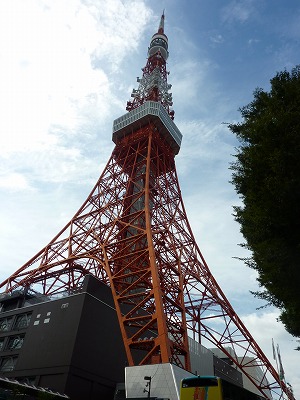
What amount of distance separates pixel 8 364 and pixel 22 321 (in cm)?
277

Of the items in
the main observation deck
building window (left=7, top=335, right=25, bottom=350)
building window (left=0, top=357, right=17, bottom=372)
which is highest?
the main observation deck

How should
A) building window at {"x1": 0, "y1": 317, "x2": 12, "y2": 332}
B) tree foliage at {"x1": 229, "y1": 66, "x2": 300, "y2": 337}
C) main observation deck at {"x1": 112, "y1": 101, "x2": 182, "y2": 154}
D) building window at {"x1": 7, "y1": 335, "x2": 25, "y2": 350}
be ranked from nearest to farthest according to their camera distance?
tree foliage at {"x1": 229, "y1": 66, "x2": 300, "y2": 337} → building window at {"x1": 7, "y1": 335, "x2": 25, "y2": 350} → building window at {"x1": 0, "y1": 317, "x2": 12, "y2": 332} → main observation deck at {"x1": 112, "y1": 101, "x2": 182, "y2": 154}

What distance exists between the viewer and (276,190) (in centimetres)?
747

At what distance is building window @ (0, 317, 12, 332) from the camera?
78.4 feet

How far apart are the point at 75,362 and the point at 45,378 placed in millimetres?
2012

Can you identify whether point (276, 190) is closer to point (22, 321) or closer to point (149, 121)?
point (22, 321)

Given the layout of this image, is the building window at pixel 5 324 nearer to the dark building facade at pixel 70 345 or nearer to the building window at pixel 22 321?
the dark building facade at pixel 70 345

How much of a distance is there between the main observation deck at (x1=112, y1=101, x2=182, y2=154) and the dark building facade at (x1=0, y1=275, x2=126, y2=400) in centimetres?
1863

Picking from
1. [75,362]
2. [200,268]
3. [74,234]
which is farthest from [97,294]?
[200,268]

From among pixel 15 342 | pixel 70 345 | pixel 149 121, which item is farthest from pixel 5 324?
pixel 149 121

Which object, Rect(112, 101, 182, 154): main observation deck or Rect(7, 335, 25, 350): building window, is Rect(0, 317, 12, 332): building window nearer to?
Rect(7, 335, 25, 350): building window

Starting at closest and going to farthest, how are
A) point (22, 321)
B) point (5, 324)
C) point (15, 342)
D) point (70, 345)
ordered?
point (70, 345)
point (15, 342)
point (22, 321)
point (5, 324)

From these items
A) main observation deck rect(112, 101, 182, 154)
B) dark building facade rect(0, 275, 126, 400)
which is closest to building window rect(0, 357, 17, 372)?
dark building facade rect(0, 275, 126, 400)

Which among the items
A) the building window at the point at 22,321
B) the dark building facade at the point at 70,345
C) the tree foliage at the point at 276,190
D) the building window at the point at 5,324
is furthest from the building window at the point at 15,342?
the tree foliage at the point at 276,190
